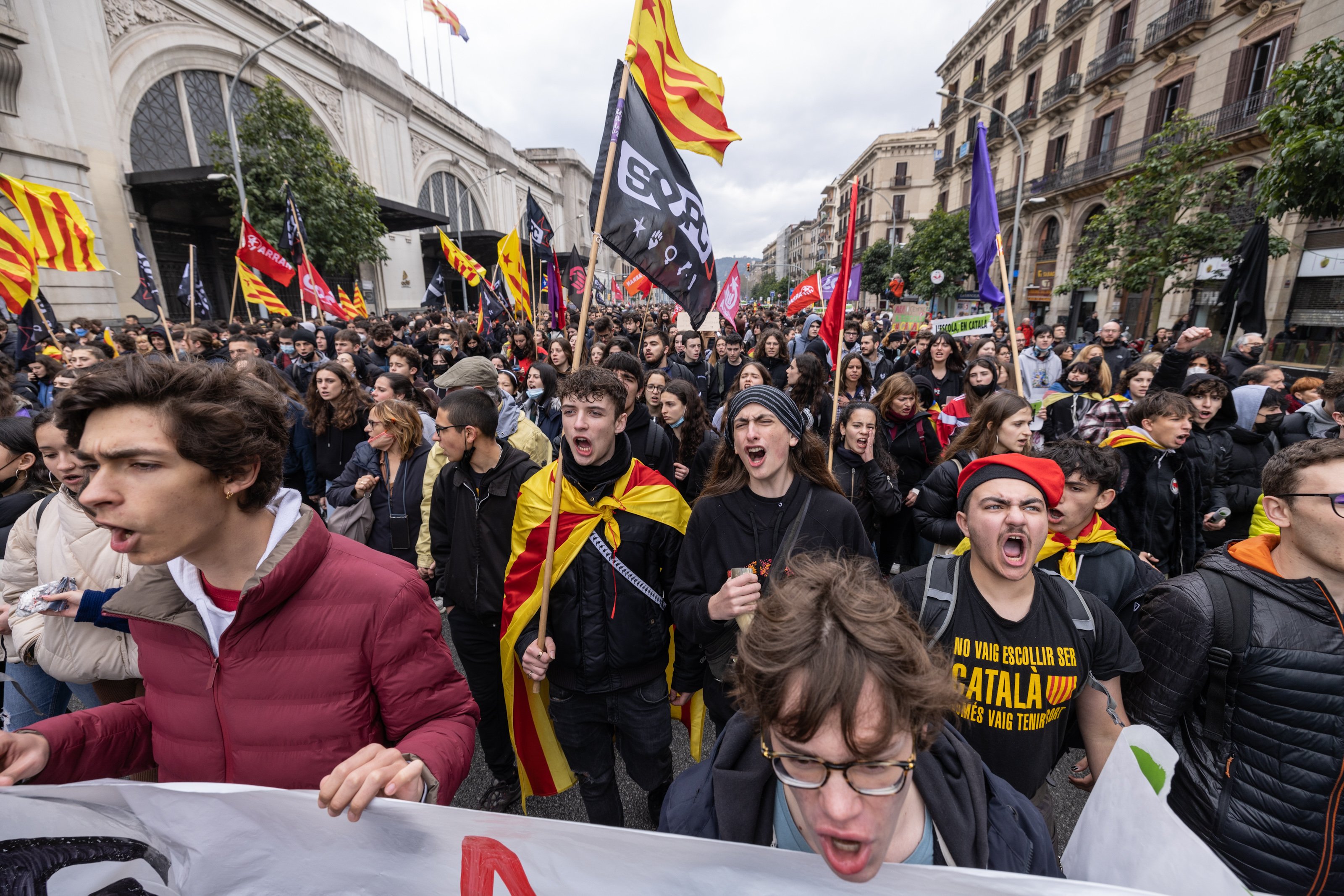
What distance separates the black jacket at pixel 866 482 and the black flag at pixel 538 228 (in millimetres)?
6789

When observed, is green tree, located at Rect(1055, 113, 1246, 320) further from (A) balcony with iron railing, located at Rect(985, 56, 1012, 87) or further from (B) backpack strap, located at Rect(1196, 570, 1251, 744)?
(A) balcony with iron railing, located at Rect(985, 56, 1012, 87)

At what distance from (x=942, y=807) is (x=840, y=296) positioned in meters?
4.02

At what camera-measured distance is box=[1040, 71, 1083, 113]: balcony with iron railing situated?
24.5 meters

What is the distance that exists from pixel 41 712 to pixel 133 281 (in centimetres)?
1830

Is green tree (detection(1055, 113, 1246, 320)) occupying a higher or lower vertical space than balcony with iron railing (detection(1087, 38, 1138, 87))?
lower

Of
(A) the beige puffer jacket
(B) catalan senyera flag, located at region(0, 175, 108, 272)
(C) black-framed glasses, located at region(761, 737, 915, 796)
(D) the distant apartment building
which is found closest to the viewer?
(C) black-framed glasses, located at region(761, 737, 915, 796)

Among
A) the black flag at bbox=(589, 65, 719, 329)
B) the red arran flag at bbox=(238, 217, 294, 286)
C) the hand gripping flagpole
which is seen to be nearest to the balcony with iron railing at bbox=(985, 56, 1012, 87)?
the red arran flag at bbox=(238, 217, 294, 286)

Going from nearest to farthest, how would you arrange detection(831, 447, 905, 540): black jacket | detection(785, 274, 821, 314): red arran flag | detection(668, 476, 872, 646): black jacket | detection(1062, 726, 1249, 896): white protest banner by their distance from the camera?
1. detection(1062, 726, 1249, 896): white protest banner
2. detection(668, 476, 872, 646): black jacket
3. detection(831, 447, 905, 540): black jacket
4. detection(785, 274, 821, 314): red arran flag

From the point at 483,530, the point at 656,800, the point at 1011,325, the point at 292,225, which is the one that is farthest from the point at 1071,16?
the point at 656,800

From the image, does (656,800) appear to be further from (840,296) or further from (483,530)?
(840,296)

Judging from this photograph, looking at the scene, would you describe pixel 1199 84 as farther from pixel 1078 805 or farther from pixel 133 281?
pixel 133 281

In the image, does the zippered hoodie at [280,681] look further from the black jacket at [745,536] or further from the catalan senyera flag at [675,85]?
the catalan senyera flag at [675,85]

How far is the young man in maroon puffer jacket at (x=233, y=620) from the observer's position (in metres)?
1.24

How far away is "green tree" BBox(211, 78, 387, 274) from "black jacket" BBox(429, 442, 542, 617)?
16.4 metres
